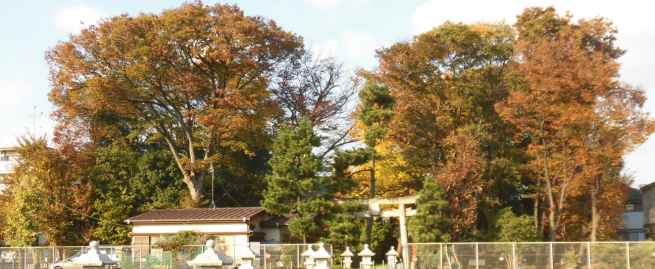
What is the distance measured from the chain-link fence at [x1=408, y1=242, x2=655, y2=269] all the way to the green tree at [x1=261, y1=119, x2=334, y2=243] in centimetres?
491

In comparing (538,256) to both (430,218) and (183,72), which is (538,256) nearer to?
(430,218)

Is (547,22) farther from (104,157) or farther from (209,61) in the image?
(104,157)

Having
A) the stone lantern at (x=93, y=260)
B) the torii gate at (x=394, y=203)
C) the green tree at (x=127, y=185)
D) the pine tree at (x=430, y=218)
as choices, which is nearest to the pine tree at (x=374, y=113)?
the torii gate at (x=394, y=203)

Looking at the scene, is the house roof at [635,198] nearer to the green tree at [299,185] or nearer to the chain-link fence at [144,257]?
the green tree at [299,185]

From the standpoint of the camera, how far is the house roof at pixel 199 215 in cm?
2905

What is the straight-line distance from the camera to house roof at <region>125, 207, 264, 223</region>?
29047 millimetres

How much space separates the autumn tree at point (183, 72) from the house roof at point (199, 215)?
4.47 metres

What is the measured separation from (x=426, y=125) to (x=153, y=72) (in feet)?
51.0

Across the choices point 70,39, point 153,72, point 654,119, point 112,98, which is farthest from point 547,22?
point 70,39

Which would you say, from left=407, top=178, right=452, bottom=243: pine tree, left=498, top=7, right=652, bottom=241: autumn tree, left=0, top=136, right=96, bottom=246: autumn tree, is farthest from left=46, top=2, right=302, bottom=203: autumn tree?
left=498, top=7, right=652, bottom=241: autumn tree

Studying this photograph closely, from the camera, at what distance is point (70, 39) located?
35.0 m

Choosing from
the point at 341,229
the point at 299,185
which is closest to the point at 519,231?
the point at 341,229

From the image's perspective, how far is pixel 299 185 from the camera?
2731 cm

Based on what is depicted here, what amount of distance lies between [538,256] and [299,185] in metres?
10.7
